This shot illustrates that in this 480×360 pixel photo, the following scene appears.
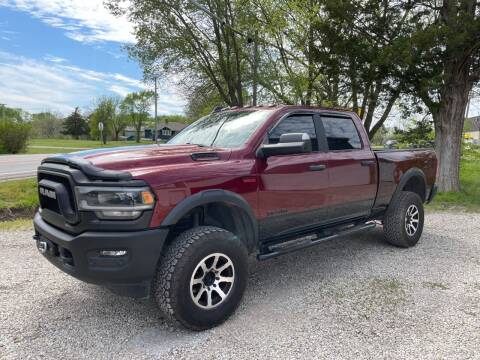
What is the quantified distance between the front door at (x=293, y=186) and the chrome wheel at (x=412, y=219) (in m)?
1.84

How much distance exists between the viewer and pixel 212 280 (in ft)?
10.3

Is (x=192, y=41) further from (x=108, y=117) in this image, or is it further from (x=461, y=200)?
(x=108, y=117)

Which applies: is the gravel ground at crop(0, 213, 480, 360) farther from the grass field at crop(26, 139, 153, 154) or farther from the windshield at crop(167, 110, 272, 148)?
the grass field at crop(26, 139, 153, 154)

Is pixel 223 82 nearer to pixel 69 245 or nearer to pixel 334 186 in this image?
pixel 334 186

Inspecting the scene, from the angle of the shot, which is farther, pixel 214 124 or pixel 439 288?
pixel 214 124

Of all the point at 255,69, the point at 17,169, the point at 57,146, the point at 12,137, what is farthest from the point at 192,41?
the point at 57,146

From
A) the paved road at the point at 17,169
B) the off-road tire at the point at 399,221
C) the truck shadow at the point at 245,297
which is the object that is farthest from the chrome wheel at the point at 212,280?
the paved road at the point at 17,169

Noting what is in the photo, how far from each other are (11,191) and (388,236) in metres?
8.22

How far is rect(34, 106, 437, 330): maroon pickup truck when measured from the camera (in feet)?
8.98

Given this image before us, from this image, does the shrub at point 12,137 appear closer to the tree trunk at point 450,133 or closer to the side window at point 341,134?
the tree trunk at point 450,133

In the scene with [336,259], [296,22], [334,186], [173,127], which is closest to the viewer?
[334,186]

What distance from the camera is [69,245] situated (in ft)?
9.11

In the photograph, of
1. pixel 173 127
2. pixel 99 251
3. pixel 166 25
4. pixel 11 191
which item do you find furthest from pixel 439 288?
pixel 173 127

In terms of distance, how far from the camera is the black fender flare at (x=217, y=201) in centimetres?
289
